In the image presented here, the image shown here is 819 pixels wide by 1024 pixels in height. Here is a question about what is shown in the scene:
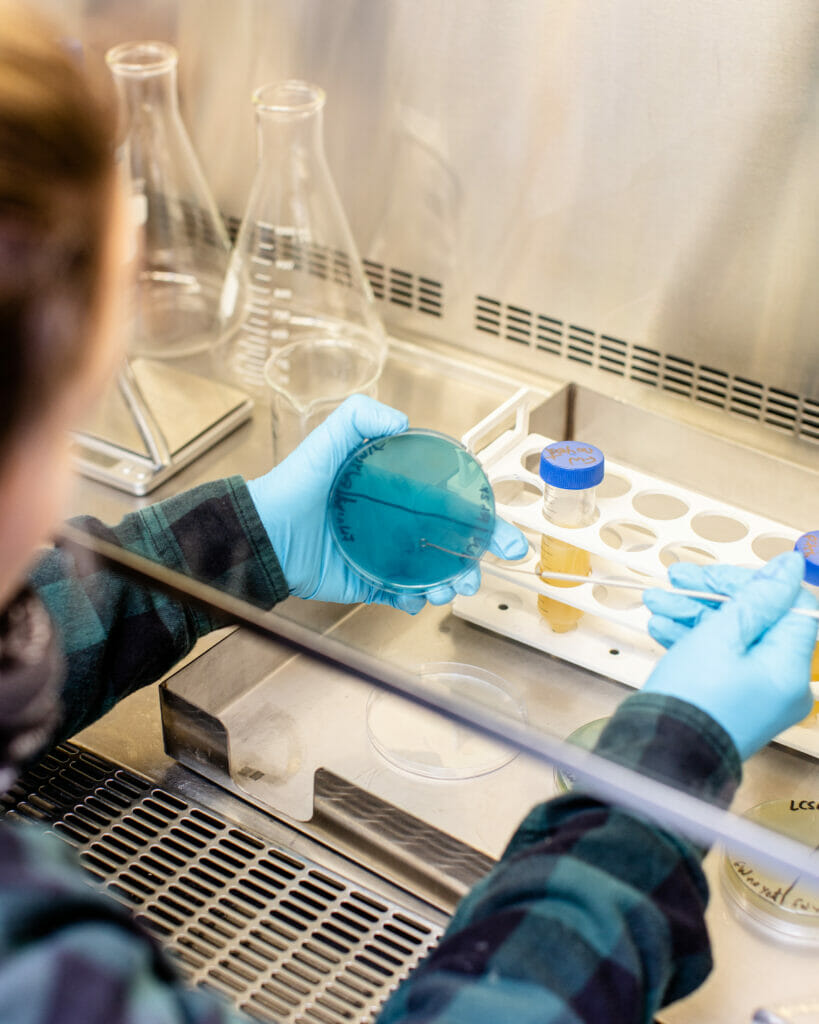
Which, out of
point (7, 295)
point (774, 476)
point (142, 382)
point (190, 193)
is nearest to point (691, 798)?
point (7, 295)

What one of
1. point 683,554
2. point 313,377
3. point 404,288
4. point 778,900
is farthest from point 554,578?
point 404,288

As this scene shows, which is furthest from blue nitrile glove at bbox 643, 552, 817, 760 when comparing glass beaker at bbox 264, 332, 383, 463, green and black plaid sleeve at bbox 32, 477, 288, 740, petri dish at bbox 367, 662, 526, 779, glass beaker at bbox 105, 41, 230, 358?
glass beaker at bbox 105, 41, 230, 358

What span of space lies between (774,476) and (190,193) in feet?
3.00

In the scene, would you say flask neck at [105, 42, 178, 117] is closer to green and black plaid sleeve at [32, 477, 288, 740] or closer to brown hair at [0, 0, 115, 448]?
green and black plaid sleeve at [32, 477, 288, 740]

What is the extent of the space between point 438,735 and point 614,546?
0.32 meters

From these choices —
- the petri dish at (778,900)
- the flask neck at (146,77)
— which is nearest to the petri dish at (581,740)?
the petri dish at (778,900)

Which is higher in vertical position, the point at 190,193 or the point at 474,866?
the point at 190,193

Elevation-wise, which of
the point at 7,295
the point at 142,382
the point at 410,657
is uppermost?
the point at 7,295

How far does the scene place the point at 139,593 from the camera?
1018 mm

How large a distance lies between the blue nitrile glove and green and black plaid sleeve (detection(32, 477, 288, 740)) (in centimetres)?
35

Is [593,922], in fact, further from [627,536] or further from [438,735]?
[627,536]

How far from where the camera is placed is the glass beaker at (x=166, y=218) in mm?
1554

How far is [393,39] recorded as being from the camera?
1.41 m

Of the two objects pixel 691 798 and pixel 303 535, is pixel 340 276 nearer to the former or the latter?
pixel 303 535
